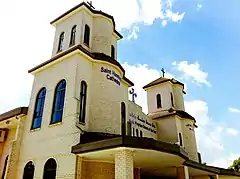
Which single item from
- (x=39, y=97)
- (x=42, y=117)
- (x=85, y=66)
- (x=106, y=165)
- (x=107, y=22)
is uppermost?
(x=107, y=22)

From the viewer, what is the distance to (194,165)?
529 inches

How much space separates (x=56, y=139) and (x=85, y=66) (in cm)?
416

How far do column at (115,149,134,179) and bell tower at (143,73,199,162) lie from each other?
1068 centimetres

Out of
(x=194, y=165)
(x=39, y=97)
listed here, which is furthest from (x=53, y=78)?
(x=194, y=165)

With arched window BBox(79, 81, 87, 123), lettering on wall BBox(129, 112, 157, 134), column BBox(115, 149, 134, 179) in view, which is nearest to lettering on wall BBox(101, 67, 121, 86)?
arched window BBox(79, 81, 87, 123)

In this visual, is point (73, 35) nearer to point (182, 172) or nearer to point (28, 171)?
point (28, 171)

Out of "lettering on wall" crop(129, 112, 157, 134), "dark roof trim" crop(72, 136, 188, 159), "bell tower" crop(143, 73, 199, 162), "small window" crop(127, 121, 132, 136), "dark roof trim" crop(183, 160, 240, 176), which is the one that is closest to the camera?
"dark roof trim" crop(72, 136, 188, 159)

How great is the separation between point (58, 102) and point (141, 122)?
7776mm

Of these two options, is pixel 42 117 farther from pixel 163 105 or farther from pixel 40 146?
pixel 163 105

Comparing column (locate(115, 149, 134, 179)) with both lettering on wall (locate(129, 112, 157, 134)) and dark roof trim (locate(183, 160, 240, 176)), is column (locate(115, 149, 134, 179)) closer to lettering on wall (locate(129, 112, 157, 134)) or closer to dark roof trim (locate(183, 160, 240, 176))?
dark roof trim (locate(183, 160, 240, 176))

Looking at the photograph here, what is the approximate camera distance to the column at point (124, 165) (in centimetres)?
865

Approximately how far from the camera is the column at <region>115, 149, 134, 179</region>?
8648 millimetres

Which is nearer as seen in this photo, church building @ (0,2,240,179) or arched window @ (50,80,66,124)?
church building @ (0,2,240,179)

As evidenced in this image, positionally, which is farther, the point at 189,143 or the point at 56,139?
the point at 189,143
